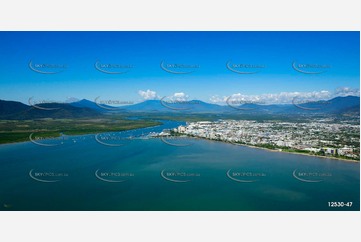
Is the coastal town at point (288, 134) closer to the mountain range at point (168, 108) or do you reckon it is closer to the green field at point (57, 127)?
the mountain range at point (168, 108)

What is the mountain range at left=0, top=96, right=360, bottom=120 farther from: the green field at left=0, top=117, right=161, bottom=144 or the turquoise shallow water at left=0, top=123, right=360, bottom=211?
the turquoise shallow water at left=0, top=123, right=360, bottom=211

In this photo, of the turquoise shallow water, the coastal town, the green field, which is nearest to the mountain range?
the green field

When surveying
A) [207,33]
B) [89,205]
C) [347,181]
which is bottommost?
[89,205]

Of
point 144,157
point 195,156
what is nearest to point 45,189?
point 144,157

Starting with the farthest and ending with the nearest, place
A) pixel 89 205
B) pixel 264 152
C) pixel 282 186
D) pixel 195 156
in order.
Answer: pixel 264 152
pixel 195 156
pixel 282 186
pixel 89 205

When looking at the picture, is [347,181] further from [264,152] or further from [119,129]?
[119,129]

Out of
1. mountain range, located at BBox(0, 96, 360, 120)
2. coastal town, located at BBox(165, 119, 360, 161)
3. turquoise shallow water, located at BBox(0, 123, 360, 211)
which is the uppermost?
mountain range, located at BBox(0, 96, 360, 120)
